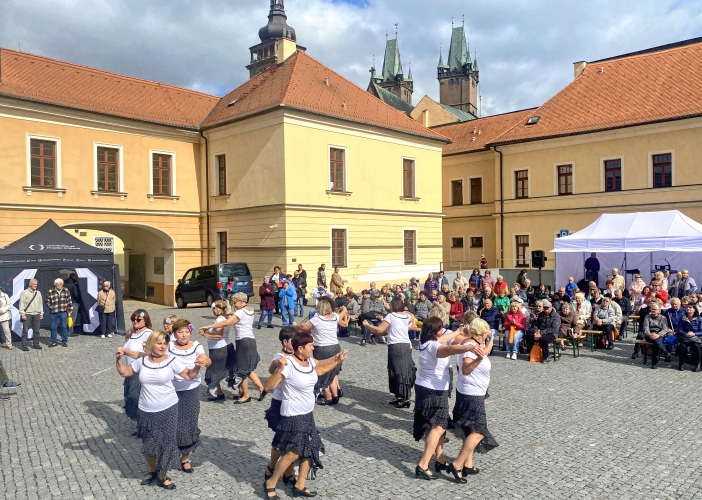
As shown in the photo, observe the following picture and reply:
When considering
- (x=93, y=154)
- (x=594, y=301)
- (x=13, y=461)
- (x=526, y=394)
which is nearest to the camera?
(x=13, y=461)

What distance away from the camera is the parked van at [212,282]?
70.3 ft

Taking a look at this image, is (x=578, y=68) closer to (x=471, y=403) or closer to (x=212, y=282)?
(x=212, y=282)

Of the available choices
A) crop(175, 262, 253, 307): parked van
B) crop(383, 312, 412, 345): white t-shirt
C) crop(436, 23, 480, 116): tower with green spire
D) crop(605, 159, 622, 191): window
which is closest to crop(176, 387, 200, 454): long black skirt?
crop(383, 312, 412, 345): white t-shirt

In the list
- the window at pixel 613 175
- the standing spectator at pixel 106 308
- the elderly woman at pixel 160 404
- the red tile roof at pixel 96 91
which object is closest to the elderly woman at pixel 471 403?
the elderly woman at pixel 160 404

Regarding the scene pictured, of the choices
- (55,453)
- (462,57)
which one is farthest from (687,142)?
(462,57)

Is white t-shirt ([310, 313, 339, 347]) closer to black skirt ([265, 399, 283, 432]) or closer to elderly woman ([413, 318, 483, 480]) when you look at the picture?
elderly woman ([413, 318, 483, 480])

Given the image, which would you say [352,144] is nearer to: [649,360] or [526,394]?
[649,360]

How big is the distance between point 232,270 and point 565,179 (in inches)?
723

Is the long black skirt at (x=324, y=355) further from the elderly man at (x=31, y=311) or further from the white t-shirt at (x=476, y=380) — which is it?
the elderly man at (x=31, y=311)

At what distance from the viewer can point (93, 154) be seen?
24.1 meters

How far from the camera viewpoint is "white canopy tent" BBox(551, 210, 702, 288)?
17750 mm

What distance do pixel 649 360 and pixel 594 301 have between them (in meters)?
2.47

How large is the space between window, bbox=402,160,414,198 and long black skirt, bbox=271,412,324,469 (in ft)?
77.6

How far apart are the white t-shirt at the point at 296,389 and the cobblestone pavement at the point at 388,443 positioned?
3.05ft
